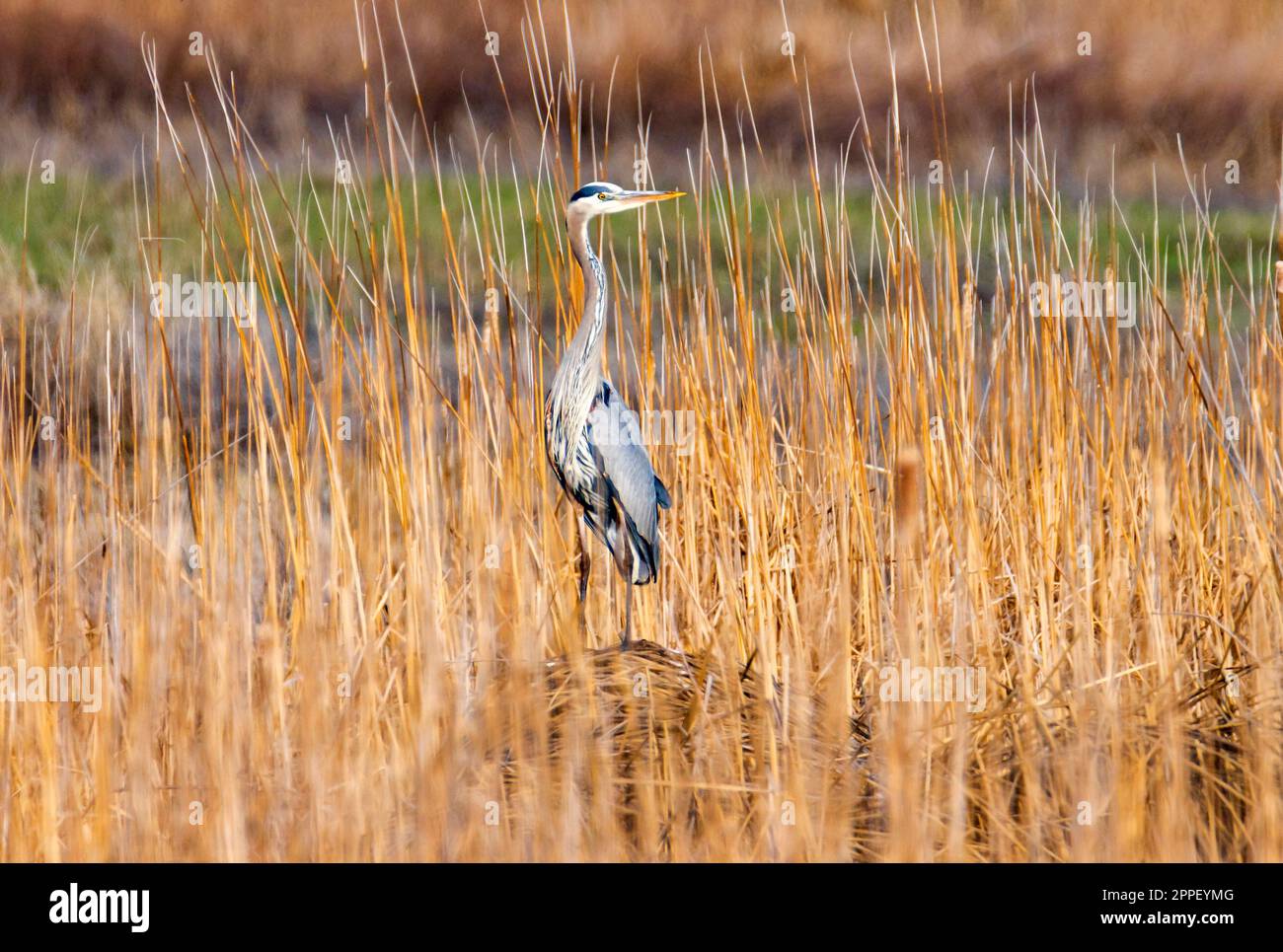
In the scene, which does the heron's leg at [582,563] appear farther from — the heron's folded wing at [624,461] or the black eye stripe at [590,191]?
the black eye stripe at [590,191]

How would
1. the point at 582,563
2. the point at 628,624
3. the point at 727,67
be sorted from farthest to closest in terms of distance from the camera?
the point at 727,67
the point at 582,563
the point at 628,624

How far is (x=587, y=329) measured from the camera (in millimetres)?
1861

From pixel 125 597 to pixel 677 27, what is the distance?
740 cm

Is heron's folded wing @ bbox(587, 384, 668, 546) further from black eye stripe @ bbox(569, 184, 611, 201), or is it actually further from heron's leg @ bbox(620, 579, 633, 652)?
black eye stripe @ bbox(569, 184, 611, 201)

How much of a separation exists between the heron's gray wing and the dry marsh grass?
104 mm

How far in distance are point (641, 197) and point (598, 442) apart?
0.37 metres

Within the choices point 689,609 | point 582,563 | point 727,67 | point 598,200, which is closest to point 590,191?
point 598,200

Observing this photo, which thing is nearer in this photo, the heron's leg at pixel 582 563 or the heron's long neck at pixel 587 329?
the heron's long neck at pixel 587 329

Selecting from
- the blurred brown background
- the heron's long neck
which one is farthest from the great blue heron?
the blurred brown background

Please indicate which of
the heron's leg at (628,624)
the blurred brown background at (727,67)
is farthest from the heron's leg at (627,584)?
the blurred brown background at (727,67)

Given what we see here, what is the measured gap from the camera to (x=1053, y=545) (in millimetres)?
2277

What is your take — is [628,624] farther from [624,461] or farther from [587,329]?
[587,329]

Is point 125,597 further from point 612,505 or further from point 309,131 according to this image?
point 309,131

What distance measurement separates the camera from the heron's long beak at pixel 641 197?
68.7 inches
